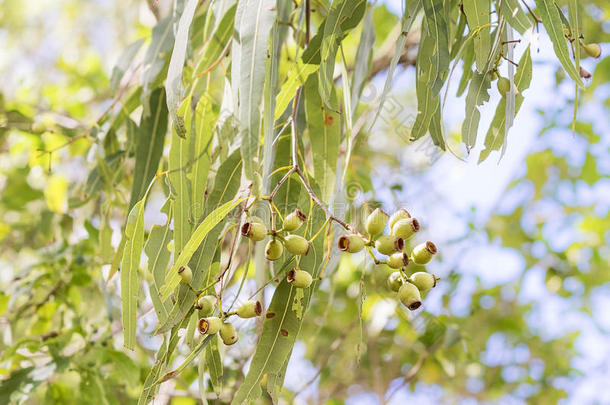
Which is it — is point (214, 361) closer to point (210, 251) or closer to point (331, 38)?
point (210, 251)

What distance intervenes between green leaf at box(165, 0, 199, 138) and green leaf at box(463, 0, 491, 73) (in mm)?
414

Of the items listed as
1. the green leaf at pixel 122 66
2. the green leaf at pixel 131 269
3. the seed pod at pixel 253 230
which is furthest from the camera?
the green leaf at pixel 122 66

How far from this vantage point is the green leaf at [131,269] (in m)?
0.81

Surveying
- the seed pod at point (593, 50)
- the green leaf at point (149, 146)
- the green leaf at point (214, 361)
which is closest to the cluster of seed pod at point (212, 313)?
the green leaf at point (214, 361)

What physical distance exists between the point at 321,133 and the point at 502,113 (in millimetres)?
317

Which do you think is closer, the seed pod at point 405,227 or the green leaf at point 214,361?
the seed pod at point 405,227

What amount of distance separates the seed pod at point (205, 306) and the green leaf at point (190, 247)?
40 mm

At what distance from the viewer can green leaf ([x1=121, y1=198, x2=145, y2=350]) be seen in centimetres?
81

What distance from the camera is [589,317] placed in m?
2.84

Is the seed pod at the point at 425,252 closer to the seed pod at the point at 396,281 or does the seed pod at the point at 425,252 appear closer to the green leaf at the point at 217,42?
the seed pod at the point at 396,281

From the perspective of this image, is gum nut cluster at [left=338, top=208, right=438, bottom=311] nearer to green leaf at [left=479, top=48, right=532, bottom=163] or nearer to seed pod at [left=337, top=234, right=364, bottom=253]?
seed pod at [left=337, top=234, right=364, bottom=253]

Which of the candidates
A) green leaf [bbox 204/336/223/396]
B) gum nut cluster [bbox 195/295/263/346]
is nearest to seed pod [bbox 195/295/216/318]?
gum nut cluster [bbox 195/295/263/346]

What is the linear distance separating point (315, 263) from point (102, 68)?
95.5 inches

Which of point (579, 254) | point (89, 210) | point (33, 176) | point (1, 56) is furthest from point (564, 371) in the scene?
point (1, 56)
